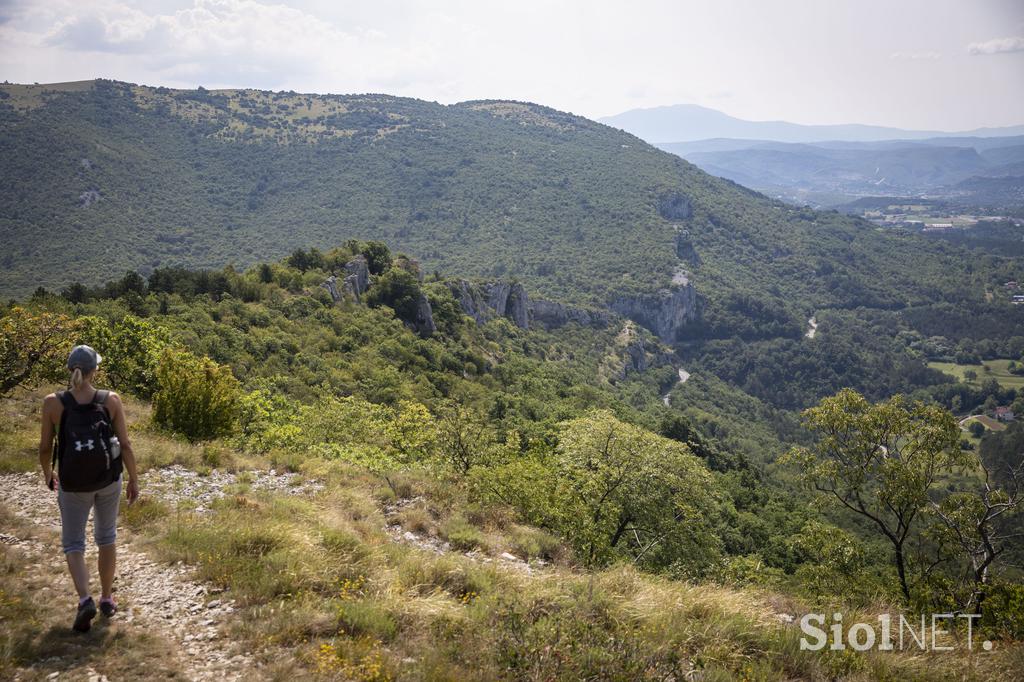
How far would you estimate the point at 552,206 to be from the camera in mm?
156875

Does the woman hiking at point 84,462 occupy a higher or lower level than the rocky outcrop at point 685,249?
lower

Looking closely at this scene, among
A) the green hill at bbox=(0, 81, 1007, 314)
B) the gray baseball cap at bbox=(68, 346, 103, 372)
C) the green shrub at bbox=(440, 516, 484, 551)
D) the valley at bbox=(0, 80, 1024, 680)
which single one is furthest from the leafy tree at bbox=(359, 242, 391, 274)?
the green hill at bbox=(0, 81, 1007, 314)

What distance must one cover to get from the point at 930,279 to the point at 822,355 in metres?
76.4

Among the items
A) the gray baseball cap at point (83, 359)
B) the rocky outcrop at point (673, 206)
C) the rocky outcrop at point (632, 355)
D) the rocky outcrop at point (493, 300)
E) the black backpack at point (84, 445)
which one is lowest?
the rocky outcrop at point (632, 355)

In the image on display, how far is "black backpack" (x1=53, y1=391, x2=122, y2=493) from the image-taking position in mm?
4848

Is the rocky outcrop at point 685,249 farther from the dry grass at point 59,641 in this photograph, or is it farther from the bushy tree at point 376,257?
the dry grass at point 59,641

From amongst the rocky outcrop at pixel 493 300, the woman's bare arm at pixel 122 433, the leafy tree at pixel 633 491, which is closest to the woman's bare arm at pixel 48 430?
the woman's bare arm at pixel 122 433

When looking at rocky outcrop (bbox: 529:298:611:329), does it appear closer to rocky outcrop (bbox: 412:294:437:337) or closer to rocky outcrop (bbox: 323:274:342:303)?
rocky outcrop (bbox: 412:294:437:337)

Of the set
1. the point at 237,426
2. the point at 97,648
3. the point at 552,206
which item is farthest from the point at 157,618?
the point at 552,206

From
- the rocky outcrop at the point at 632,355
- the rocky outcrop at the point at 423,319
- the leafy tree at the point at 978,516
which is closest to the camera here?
the leafy tree at the point at 978,516

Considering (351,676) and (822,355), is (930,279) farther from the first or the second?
(351,676)

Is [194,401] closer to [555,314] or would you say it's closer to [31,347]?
[31,347]

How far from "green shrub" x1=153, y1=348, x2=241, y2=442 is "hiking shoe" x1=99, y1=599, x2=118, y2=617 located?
24.2ft

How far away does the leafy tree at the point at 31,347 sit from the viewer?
11.1 m
